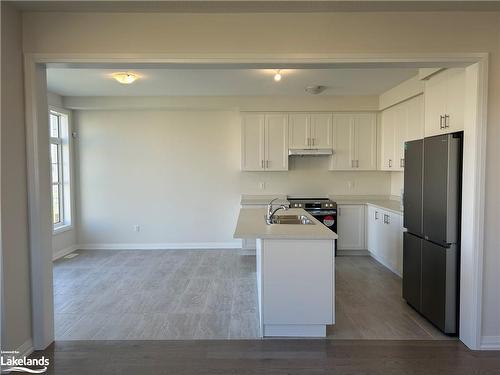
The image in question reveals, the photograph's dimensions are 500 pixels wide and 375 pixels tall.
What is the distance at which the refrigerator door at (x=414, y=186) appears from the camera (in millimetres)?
3207

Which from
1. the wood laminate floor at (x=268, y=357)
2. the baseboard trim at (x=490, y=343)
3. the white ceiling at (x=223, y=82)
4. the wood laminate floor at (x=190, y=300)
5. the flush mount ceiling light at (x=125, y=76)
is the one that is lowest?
the wood laminate floor at (x=268, y=357)

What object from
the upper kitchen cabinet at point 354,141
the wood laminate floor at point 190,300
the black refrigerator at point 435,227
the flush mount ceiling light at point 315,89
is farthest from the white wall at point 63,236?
the black refrigerator at point 435,227

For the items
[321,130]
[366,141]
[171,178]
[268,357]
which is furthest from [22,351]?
[366,141]

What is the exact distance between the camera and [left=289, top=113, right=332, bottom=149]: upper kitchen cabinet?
5.79 meters

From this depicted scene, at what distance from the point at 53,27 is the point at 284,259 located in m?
2.55

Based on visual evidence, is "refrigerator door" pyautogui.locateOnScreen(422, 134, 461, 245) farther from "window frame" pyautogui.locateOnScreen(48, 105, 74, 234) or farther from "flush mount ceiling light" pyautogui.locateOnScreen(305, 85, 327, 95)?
"window frame" pyautogui.locateOnScreen(48, 105, 74, 234)

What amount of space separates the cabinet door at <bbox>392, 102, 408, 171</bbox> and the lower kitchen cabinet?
775mm

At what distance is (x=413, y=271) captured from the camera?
3361 millimetres

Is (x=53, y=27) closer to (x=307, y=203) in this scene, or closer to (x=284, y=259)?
(x=284, y=259)

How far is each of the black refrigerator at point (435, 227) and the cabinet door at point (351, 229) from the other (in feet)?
7.08

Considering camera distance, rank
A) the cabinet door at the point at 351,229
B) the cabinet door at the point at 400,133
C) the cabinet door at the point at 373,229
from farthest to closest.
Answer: the cabinet door at the point at 351,229, the cabinet door at the point at 373,229, the cabinet door at the point at 400,133

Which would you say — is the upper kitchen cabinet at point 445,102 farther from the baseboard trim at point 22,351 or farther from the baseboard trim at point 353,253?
the baseboard trim at point 22,351

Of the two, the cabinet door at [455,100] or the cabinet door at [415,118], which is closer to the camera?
the cabinet door at [455,100]

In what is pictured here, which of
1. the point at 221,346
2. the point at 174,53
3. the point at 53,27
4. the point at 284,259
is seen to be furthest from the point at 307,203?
the point at 53,27
